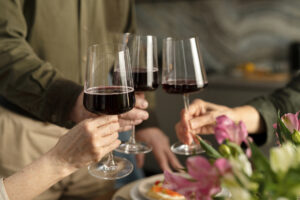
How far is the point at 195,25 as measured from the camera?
3.84 metres

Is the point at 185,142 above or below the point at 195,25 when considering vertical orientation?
below

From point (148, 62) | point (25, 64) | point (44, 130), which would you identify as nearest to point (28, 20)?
point (25, 64)

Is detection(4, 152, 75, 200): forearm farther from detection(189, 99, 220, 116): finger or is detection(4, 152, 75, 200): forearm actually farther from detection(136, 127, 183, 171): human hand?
detection(136, 127, 183, 171): human hand

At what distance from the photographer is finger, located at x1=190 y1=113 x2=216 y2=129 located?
114 centimetres

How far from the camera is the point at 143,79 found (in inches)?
41.5

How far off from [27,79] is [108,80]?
1.44 feet

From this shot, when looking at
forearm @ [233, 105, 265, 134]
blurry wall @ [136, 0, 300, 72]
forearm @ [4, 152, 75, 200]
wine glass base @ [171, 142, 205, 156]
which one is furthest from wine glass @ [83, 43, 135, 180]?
blurry wall @ [136, 0, 300, 72]

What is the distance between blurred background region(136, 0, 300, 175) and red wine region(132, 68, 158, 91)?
6.95ft

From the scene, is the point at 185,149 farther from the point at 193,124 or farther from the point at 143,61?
the point at 143,61

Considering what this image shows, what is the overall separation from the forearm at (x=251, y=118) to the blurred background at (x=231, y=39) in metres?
1.79

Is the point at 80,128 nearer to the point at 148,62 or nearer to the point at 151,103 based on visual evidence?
the point at 148,62

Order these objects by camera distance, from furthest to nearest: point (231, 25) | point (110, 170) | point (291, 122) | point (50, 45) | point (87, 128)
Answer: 1. point (231, 25)
2. point (50, 45)
3. point (110, 170)
4. point (87, 128)
5. point (291, 122)

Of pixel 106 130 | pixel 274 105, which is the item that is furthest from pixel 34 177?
pixel 274 105

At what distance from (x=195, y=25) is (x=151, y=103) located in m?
2.40
